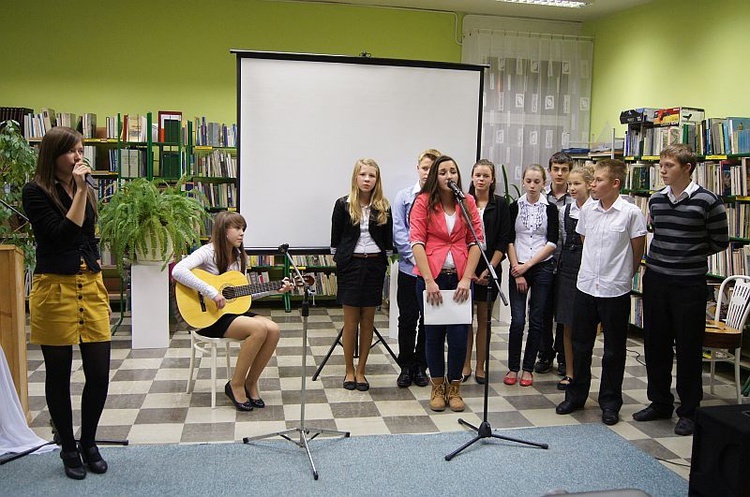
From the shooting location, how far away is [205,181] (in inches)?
278

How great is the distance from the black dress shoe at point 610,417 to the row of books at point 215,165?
4.46 meters

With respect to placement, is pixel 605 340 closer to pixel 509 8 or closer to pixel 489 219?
pixel 489 219

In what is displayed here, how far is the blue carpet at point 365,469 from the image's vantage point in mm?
2938

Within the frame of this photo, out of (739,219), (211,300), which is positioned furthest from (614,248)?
(211,300)

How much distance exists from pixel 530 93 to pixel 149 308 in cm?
478

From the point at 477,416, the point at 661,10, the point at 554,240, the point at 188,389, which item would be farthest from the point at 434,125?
the point at 661,10

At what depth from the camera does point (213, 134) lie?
272 inches

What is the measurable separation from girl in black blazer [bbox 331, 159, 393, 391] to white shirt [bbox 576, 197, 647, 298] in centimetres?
127

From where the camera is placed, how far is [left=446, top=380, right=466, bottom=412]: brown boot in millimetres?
3955

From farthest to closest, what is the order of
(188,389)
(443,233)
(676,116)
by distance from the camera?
(676,116)
(188,389)
(443,233)

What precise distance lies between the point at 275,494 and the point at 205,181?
15.5 feet

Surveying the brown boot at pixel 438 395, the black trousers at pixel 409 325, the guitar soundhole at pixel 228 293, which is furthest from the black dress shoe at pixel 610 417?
the guitar soundhole at pixel 228 293

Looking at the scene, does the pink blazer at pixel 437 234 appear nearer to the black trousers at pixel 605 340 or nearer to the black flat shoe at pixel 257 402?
the black trousers at pixel 605 340

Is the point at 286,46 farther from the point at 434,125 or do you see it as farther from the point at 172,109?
the point at 434,125
